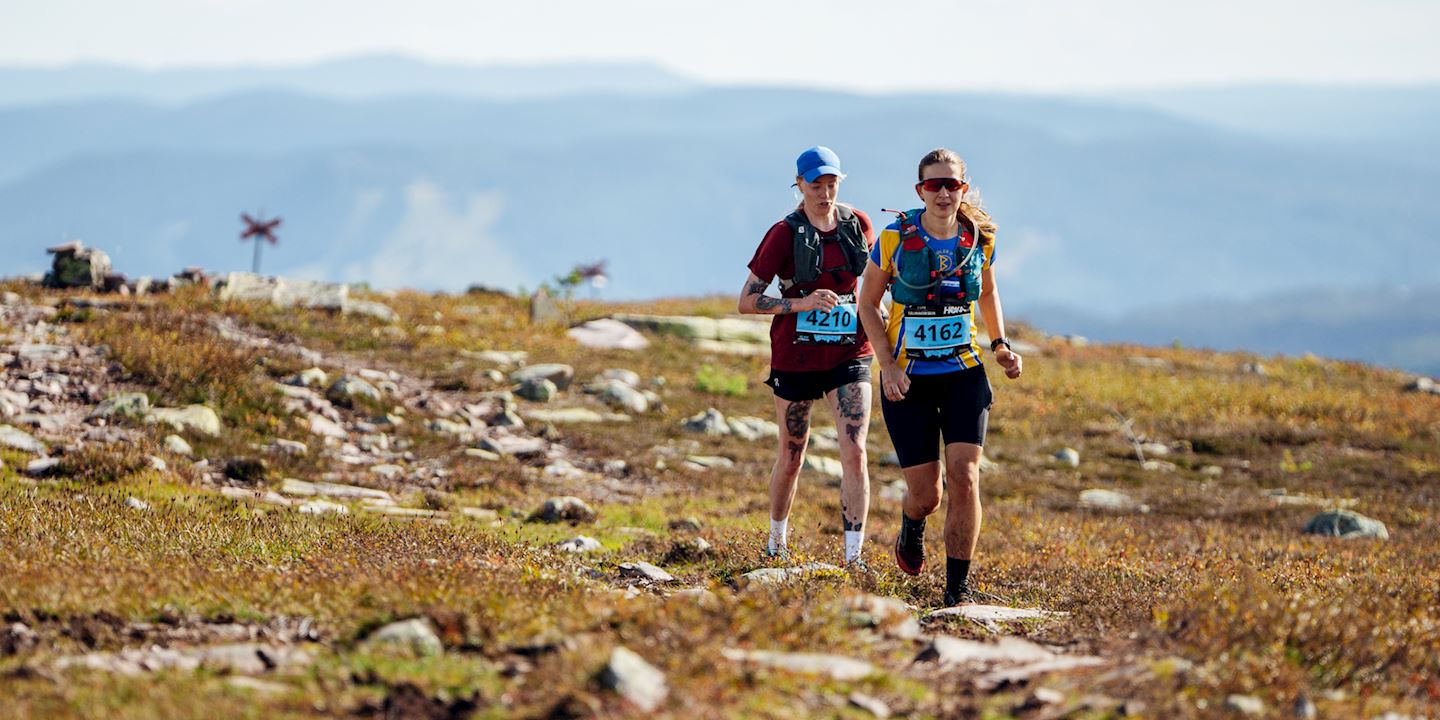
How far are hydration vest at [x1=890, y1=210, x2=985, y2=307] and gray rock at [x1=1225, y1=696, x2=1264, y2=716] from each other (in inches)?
126

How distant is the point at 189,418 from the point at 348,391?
109 inches

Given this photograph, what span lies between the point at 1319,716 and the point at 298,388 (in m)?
13.5

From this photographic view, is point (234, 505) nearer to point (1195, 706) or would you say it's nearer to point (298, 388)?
point (298, 388)

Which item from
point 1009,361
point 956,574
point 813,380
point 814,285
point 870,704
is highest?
point 814,285

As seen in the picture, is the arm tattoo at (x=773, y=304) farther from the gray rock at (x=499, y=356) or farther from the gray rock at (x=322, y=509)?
the gray rock at (x=499, y=356)

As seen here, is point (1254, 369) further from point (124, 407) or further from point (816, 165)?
point (124, 407)

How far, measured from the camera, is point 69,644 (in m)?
5.11

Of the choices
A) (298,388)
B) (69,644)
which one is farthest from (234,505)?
(298,388)

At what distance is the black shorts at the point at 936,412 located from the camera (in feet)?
24.5

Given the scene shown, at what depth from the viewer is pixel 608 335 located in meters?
25.4

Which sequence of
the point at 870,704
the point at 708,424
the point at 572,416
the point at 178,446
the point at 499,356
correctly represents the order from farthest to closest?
the point at 499,356, the point at 708,424, the point at 572,416, the point at 178,446, the point at 870,704

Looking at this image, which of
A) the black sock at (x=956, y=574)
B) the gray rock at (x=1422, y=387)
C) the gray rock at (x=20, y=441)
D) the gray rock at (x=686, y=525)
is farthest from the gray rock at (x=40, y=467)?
the gray rock at (x=1422, y=387)

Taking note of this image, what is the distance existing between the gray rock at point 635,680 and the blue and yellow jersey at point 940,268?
11.1ft

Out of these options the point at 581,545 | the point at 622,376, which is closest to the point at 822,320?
the point at 581,545
